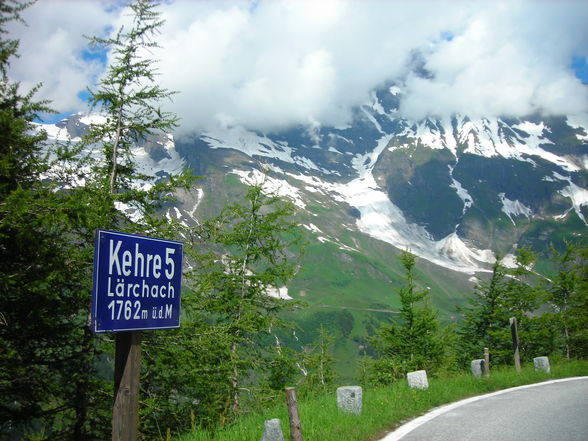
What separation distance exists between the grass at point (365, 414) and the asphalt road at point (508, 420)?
13.7 inches

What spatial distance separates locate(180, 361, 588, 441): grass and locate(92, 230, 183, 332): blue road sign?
10.3 ft

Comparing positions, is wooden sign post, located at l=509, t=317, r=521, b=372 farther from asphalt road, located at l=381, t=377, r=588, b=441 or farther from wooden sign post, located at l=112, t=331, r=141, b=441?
wooden sign post, located at l=112, t=331, r=141, b=441

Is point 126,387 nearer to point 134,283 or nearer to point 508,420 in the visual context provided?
point 134,283

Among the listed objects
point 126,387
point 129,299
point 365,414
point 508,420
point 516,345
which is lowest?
point 508,420

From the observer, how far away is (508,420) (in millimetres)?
8102

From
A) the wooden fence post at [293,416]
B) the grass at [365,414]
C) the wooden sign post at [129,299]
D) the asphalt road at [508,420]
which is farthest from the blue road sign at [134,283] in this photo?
the asphalt road at [508,420]

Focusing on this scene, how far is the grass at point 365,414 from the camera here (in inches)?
276

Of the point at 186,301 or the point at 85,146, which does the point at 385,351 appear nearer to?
the point at 186,301

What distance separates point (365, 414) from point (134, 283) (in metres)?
5.65

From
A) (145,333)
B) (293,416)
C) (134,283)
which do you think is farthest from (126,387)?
(145,333)

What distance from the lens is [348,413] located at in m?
8.13

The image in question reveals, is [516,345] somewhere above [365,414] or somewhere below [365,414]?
above

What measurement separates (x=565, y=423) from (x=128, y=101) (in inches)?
409

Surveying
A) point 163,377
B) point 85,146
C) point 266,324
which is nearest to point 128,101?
point 85,146
